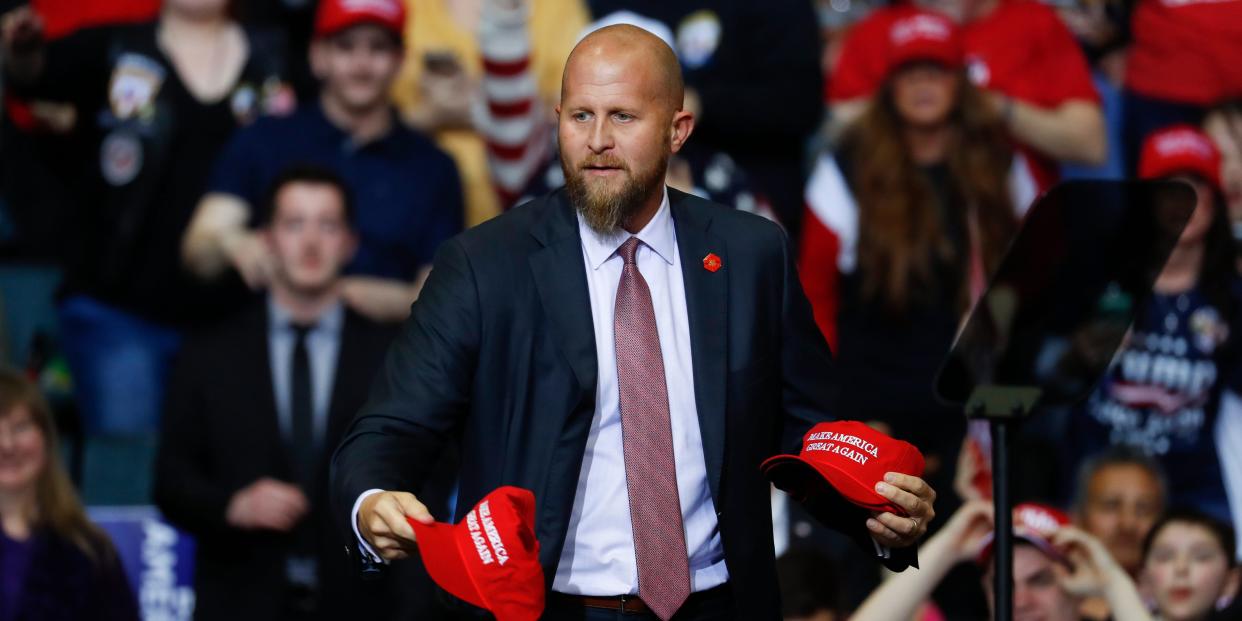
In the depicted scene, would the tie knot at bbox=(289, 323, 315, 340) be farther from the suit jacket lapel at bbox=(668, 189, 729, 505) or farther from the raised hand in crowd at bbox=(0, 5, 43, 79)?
the suit jacket lapel at bbox=(668, 189, 729, 505)

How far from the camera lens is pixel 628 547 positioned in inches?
122

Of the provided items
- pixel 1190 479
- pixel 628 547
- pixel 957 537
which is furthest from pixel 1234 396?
pixel 628 547

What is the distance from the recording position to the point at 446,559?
2.79m

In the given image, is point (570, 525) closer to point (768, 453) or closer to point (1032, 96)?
point (768, 453)

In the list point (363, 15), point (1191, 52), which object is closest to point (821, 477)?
point (363, 15)

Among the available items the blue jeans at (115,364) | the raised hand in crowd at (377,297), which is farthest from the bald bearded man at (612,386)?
the blue jeans at (115,364)

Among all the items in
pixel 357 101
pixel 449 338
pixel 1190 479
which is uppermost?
pixel 357 101

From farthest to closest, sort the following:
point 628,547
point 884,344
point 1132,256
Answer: point 884,344, point 1132,256, point 628,547

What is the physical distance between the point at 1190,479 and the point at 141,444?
3.47 meters

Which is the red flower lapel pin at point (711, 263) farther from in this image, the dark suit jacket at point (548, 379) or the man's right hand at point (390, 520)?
the man's right hand at point (390, 520)

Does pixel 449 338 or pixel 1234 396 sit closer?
pixel 449 338

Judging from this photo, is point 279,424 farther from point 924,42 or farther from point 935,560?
point 924,42

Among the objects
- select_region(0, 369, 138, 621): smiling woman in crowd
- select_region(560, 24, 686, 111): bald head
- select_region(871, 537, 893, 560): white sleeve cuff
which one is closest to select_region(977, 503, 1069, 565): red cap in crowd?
→ select_region(871, 537, 893, 560): white sleeve cuff

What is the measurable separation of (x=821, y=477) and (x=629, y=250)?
21.4 inches
